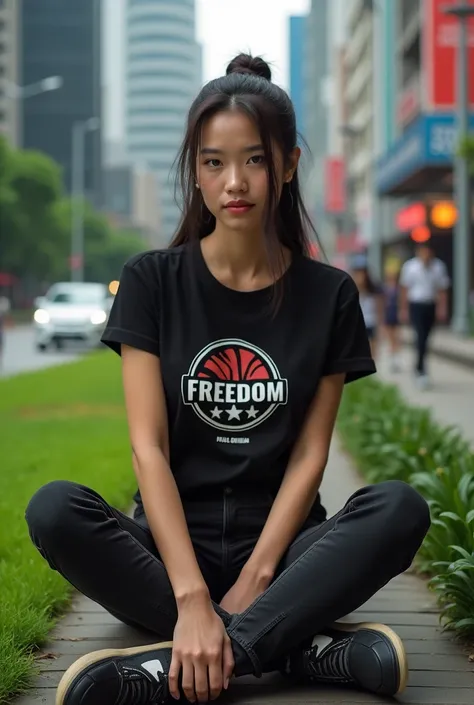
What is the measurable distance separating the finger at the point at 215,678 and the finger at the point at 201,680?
1 centimetres

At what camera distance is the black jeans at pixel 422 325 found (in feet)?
49.1

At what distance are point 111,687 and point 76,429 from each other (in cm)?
834

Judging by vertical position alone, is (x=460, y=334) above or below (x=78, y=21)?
below

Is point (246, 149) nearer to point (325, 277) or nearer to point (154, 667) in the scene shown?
point (325, 277)

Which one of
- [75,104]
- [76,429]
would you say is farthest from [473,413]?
[75,104]

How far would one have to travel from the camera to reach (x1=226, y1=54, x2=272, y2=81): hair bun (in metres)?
3.62

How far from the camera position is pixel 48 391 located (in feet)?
52.7

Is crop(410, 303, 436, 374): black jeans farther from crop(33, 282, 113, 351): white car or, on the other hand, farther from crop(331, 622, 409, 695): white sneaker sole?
crop(33, 282, 113, 351): white car

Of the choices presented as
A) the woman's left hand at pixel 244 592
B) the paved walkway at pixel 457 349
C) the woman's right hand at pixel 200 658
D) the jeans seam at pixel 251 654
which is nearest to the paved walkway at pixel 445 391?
the paved walkway at pixel 457 349

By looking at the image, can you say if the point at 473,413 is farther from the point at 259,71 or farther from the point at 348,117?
the point at 348,117

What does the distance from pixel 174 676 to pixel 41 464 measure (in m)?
5.69

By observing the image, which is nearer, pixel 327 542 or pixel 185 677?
pixel 185 677

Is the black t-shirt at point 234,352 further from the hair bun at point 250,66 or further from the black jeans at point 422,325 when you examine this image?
the black jeans at point 422,325

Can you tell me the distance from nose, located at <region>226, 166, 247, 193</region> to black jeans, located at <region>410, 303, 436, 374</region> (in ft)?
38.4
